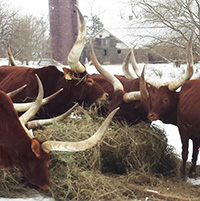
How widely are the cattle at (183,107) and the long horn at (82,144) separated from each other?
192 centimetres

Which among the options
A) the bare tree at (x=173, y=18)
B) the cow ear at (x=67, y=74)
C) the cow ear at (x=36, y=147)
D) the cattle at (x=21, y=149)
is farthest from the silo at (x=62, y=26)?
the cow ear at (x=36, y=147)

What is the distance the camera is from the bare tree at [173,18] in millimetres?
13031

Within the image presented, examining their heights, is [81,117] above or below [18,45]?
below

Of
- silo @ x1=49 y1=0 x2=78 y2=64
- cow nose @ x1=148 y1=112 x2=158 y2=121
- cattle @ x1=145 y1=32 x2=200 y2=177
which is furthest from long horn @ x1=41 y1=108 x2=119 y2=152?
silo @ x1=49 y1=0 x2=78 y2=64

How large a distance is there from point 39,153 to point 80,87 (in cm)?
249

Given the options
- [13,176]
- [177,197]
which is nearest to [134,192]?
[177,197]

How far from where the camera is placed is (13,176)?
349 centimetres

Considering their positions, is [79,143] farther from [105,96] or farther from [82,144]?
[105,96]

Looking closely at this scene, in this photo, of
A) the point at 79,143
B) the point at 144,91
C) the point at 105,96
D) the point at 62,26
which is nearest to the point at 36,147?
the point at 79,143

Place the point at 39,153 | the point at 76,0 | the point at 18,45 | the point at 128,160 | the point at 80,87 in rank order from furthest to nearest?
the point at 18,45 → the point at 76,0 → the point at 80,87 → the point at 128,160 → the point at 39,153

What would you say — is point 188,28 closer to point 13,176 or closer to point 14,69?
point 14,69

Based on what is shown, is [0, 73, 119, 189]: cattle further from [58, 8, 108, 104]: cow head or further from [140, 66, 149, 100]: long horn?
[58, 8, 108, 104]: cow head

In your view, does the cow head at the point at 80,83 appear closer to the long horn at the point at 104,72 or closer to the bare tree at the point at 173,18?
the long horn at the point at 104,72

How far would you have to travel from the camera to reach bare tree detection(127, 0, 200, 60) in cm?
1303
